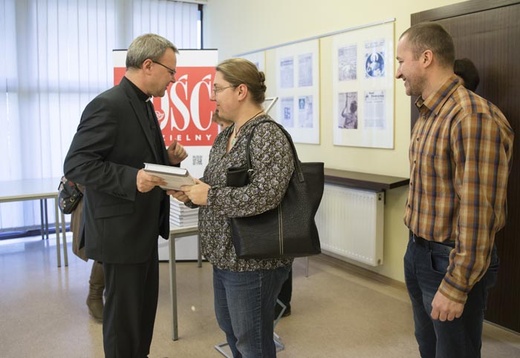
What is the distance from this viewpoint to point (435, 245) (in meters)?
1.42

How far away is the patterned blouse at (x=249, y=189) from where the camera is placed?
4.64 feet

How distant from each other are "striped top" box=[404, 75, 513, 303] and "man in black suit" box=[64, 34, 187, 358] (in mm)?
984

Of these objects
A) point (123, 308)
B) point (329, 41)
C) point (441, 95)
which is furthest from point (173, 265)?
point (329, 41)

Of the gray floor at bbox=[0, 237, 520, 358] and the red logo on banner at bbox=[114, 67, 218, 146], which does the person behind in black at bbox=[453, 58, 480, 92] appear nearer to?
the gray floor at bbox=[0, 237, 520, 358]

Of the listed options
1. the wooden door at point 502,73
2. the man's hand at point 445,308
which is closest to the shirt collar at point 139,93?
the man's hand at point 445,308

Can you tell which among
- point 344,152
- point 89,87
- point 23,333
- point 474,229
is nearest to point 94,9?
point 89,87

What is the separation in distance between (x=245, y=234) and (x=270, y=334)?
1.33 feet

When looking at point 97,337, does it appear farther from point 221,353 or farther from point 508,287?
point 508,287

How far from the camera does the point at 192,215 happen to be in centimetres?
279

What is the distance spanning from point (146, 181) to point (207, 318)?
5.32 feet

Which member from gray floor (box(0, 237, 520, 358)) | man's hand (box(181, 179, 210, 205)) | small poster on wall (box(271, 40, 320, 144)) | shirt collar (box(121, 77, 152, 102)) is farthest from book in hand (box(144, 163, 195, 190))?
small poster on wall (box(271, 40, 320, 144))

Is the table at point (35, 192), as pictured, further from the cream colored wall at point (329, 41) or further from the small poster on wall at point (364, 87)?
the small poster on wall at point (364, 87)

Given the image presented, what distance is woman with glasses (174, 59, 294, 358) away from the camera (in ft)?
4.68

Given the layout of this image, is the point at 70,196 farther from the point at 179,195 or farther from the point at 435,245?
the point at 435,245
